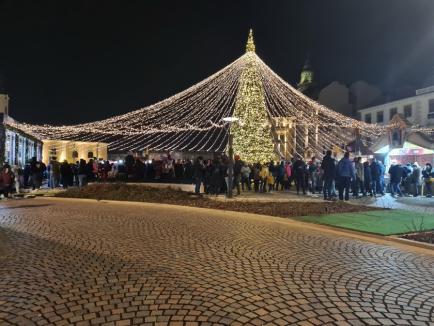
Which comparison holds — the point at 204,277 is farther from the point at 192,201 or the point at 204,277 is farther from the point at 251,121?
the point at 251,121

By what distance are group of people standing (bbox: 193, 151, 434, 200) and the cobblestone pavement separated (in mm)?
7783

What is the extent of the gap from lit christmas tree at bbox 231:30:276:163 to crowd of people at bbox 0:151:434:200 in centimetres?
343

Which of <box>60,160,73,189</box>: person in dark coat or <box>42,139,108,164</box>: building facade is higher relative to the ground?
<box>42,139,108,164</box>: building facade

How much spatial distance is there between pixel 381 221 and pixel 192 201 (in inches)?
285

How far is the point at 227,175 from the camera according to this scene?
19.1 meters

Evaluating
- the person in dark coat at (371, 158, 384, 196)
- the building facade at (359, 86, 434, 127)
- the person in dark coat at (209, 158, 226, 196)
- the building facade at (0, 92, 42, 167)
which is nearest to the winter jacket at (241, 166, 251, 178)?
the person in dark coat at (209, 158, 226, 196)

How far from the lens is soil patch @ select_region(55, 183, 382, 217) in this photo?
13.3m

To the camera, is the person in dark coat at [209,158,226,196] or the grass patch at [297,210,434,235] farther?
the person in dark coat at [209,158,226,196]

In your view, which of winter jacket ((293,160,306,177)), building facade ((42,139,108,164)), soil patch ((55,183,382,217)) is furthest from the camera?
building facade ((42,139,108,164))

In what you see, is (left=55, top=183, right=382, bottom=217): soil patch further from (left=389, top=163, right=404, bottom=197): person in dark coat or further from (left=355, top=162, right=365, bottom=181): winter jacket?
(left=389, top=163, right=404, bottom=197): person in dark coat

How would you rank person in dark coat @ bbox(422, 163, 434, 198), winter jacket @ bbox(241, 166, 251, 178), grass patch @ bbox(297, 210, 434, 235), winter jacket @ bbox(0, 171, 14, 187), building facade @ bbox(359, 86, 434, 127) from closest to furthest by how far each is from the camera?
grass patch @ bbox(297, 210, 434, 235) < winter jacket @ bbox(0, 171, 14, 187) < person in dark coat @ bbox(422, 163, 434, 198) < winter jacket @ bbox(241, 166, 251, 178) < building facade @ bbox(359, 86, 434, 127)

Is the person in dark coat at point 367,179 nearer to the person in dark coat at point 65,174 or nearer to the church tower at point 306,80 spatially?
the person in dark coat at point 65,174

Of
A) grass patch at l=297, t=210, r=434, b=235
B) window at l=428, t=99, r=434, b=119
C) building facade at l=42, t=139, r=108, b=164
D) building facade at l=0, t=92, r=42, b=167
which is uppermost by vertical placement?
window at l=428, t=99, r=434, b=119

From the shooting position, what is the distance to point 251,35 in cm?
2481
